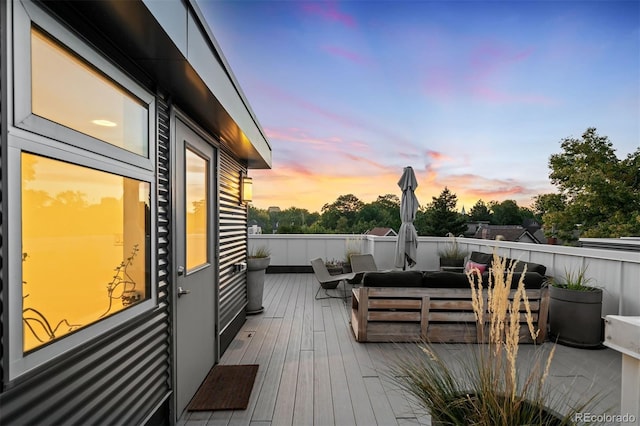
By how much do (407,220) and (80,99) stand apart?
5.99 metres

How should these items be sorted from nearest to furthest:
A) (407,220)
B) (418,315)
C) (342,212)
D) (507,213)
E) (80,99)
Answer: (80,99) < (418,315) < (407,220) < (342,212) < (507,213)

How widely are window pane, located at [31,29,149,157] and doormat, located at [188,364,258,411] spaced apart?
6.75 feet

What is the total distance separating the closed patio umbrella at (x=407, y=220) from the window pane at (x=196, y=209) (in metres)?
4.35

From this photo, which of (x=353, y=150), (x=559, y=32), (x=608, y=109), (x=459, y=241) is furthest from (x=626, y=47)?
(x=353, y=150)

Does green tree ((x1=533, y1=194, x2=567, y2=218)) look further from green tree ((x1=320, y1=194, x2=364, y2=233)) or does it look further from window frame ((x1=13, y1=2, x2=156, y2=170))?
window frame ((x1=13, y1=2, x2=156, y2=170))

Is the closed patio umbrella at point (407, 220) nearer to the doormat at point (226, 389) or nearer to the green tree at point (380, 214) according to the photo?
the doormat at point (226, 389)

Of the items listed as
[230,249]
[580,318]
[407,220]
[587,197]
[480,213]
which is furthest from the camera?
[480,213]

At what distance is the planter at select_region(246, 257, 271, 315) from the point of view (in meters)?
4.89

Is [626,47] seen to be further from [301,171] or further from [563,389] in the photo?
[301,171]

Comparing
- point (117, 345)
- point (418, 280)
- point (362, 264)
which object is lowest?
point (362, 264)

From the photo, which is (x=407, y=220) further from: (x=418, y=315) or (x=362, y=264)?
(x=418, y=315)

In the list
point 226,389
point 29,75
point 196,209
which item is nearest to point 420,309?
point 226,389

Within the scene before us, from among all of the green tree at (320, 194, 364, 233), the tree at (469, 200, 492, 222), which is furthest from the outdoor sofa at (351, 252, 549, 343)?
the tree at (469, 200, 492, 222)

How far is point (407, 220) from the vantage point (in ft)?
21.4
